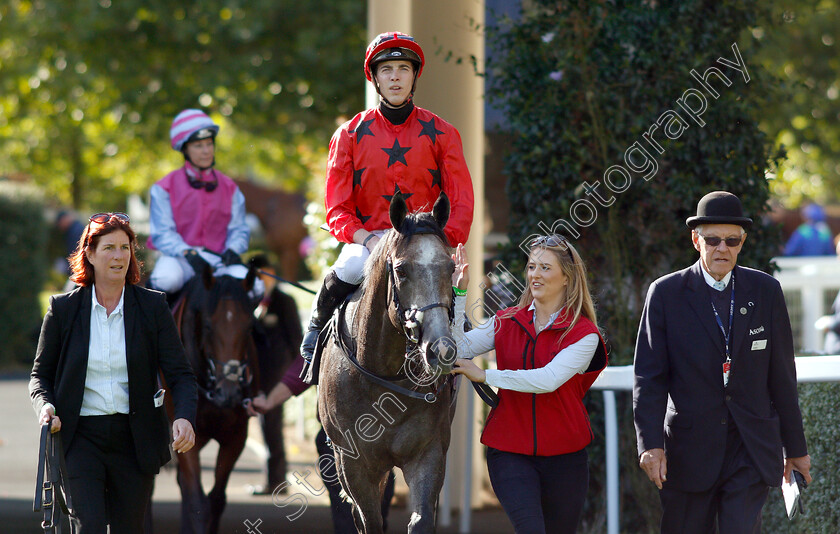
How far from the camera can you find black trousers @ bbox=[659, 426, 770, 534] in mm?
4320

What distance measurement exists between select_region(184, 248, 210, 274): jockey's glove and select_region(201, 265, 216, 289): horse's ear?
1.0 inches

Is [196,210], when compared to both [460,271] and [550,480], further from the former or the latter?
[550,480]

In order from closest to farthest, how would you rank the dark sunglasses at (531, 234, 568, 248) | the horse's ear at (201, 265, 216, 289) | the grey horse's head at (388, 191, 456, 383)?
the grey horse's head at (388, 191, 456, 383) → the dark sunglasses at (531, 234, 568, 248) → the horse's ear at (201, 265, 216, 289)

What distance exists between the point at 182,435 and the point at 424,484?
1061 millimetres

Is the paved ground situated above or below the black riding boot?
below

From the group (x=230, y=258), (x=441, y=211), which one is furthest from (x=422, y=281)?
(x=230, y=258)

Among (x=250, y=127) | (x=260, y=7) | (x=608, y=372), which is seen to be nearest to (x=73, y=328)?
(x=608, y=372)

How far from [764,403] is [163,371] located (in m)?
2.62

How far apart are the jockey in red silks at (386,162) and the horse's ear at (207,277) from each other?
1.77 m

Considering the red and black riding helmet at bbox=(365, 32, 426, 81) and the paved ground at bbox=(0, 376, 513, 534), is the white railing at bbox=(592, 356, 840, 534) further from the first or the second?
the red and black riding helmet at bbox=(365, 32, 426, 81)

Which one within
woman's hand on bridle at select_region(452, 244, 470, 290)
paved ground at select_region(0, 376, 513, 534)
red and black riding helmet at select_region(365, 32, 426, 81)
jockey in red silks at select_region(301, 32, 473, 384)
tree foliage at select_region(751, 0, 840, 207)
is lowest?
paved ground at select_region(0, 376, 513, 534)

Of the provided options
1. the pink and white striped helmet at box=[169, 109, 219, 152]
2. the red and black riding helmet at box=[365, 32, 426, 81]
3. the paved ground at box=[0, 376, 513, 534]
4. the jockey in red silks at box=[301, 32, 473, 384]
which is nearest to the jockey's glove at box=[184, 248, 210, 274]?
the pink and white striped helmet at box=[169, 109, 219, 152]

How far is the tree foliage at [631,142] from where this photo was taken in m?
6.66

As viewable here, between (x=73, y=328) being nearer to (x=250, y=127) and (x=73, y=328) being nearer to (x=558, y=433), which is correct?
(x=558, y=433)
